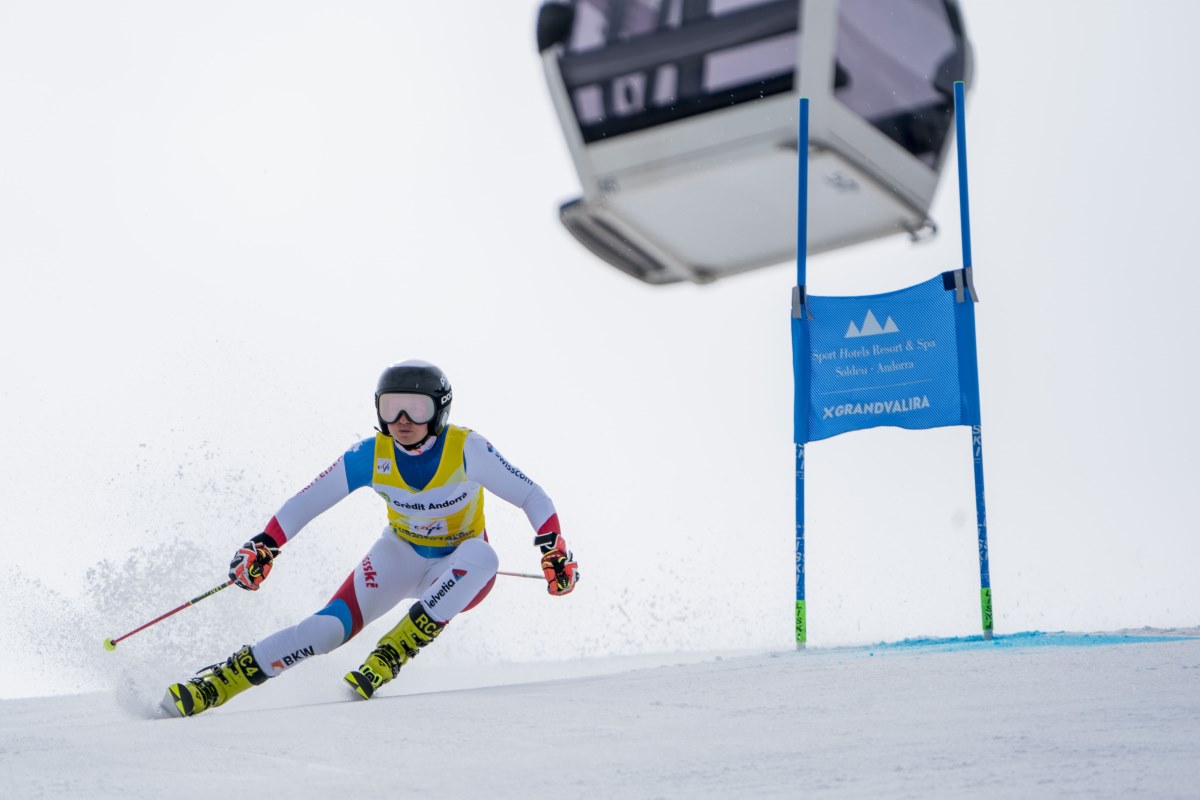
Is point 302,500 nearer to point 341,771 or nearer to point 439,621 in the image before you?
point 439,621

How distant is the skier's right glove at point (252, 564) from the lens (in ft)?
16.1

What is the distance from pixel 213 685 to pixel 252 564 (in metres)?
0.59

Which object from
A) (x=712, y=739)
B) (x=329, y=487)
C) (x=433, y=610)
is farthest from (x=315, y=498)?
(x=712, y=739)

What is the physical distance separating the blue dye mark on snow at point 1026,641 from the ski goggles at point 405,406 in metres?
2.15

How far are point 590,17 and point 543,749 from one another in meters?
6.60

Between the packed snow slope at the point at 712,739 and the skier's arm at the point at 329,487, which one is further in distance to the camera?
the skier's arm at the point at 329,487

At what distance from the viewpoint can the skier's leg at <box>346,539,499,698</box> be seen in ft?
15.1

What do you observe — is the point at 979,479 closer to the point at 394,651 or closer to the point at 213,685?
the point at 394,651

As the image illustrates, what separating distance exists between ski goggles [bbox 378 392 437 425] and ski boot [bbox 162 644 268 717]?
109cm

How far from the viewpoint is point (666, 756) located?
2539 millimetres

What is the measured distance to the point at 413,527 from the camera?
525 centimetres

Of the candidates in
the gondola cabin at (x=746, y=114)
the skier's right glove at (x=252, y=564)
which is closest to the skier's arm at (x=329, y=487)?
the skier's right glove at (x=252, y=564)

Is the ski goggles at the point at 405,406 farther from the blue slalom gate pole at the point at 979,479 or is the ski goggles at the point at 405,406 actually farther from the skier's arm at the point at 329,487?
the blue slalom gate pole at the point at 979,479

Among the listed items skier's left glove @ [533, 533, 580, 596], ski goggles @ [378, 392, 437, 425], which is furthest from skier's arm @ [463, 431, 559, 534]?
ski goggles @ [378, 392, 437, 425]
